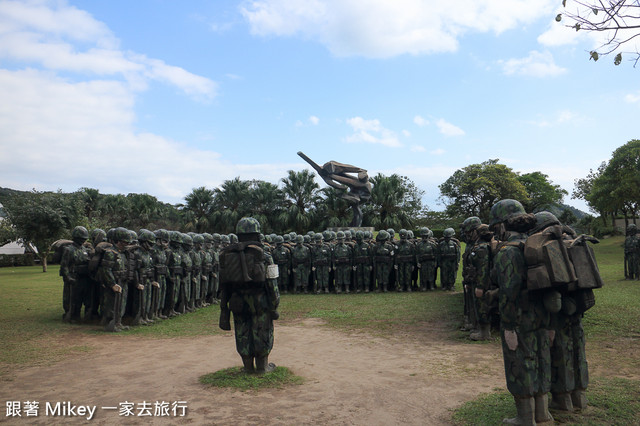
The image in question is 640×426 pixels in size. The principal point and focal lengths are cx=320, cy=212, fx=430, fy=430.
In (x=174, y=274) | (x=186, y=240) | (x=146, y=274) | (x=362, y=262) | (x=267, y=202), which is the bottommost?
(x=362, y=262)

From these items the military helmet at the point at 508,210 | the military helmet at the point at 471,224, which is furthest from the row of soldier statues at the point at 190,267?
the military helmet at the point at 471,224

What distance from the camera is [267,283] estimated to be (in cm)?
627

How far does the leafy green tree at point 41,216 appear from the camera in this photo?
26.1 m

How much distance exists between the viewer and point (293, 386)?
590cm

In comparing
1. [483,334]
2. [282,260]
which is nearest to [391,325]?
[483,334]

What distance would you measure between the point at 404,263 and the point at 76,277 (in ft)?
34.6

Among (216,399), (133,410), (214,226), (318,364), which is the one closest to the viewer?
(133,410)

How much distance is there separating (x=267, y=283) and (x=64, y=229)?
25.9 m

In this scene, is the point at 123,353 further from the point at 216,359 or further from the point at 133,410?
the point at 133,410

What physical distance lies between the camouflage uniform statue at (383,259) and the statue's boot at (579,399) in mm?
11341

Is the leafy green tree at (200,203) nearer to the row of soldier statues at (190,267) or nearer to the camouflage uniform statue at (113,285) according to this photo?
the row of soldier statues at (190,267)

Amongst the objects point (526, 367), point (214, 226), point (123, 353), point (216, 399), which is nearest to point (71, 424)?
point (216, 399)

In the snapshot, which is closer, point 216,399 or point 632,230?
point 216,399

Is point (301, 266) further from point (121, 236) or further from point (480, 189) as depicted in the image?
point (480, 189)
